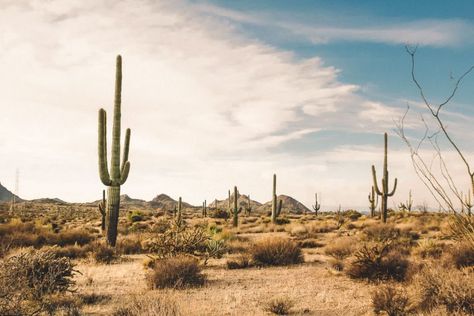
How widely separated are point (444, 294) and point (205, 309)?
3769mm

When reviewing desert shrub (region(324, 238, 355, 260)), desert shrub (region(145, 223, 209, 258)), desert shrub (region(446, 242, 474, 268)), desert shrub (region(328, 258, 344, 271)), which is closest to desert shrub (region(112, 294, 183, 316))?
desert shrub (region(145, 223, 209, 258))

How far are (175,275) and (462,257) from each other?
6.58 meters

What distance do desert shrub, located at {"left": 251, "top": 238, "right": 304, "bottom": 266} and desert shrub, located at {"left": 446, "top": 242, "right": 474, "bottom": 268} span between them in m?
4.06

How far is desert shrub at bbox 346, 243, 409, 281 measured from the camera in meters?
9.27

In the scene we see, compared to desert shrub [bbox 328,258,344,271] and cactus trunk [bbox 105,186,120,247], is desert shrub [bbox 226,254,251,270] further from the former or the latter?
cactus trunk [bbox 105,186,120,247]

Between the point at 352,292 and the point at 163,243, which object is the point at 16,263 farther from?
the point at 352,292

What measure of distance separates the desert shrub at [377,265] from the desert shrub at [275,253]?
2.52 metres

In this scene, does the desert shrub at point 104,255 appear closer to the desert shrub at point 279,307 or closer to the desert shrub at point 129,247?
the desert shrub at point 129,247

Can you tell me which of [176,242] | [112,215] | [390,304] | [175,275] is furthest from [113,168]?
[390,304]

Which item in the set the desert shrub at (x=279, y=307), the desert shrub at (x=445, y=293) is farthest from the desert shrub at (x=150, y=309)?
the desert shrub at (x=445, y=293)

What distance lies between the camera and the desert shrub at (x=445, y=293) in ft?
20.1

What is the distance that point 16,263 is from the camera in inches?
294

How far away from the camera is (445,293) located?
6301 millimetres

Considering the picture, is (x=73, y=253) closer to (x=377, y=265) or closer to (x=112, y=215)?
(x=112, y=215)
